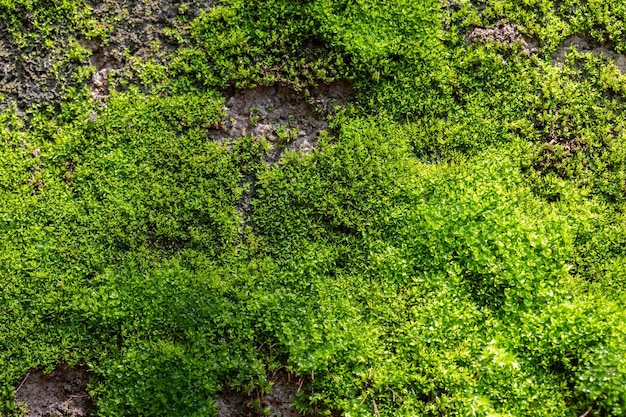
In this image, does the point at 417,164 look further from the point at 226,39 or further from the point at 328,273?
the point at 226,39

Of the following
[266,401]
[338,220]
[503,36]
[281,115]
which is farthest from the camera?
[503,36]

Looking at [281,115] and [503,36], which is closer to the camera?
[281,115]

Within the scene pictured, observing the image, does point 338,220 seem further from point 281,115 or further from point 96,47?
point 96,47

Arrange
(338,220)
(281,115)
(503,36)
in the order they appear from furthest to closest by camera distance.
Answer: (503,36), (281,115), (338,220)

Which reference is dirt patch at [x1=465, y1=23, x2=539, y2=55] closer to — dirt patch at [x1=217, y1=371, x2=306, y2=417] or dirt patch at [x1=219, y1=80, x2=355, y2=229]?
dirt patch at [x1=219, y1=80, x2=355, y2=229]

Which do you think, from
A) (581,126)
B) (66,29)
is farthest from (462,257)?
(66,29)

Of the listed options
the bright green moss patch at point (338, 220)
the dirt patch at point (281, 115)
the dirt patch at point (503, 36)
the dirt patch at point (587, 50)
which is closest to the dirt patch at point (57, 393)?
the bright green moss patch at point (338, 220)

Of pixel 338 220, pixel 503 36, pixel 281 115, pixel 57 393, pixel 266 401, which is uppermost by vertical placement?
pixel 503 36

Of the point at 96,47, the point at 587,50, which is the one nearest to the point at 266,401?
the point at 96,47

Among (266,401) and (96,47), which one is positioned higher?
(96,47)
